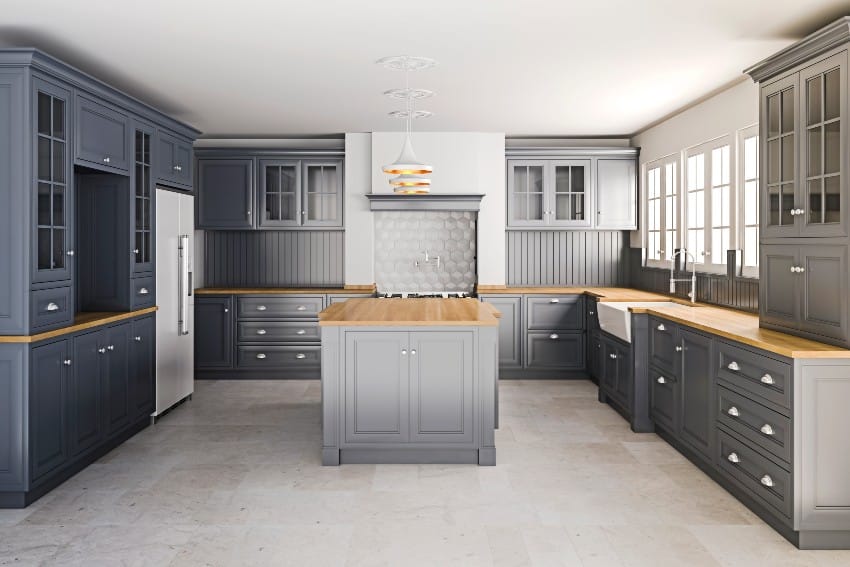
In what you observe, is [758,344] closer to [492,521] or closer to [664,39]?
[492,521]

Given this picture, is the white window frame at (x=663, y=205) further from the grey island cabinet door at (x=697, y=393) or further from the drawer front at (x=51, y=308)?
the drawer front at (x=51, y=308)

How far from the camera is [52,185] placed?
161 inches

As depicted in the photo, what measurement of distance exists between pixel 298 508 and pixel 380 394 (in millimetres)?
938

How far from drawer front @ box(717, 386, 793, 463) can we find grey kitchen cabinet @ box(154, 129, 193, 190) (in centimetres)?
442

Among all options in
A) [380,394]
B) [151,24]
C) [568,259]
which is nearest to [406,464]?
[380,394]

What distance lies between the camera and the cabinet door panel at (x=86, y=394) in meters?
4.30

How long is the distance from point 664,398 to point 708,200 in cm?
182

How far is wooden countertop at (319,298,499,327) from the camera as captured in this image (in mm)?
4363

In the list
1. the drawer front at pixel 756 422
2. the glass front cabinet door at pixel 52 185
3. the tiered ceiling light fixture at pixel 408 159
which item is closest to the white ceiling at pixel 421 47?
the tiered ceiling light fixture at pixel 408 159

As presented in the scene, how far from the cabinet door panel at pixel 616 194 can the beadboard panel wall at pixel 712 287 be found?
384 mm

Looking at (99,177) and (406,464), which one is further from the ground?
(99,177)

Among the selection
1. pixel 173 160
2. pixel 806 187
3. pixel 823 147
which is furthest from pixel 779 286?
pixel 173 160

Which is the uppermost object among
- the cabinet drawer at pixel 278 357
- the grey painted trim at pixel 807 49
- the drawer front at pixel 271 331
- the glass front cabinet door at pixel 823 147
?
the grey painted trim at pixel 807 49

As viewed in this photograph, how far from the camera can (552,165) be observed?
25.1 ft
